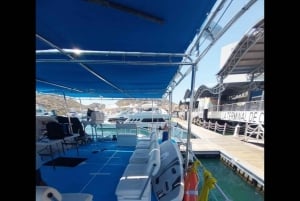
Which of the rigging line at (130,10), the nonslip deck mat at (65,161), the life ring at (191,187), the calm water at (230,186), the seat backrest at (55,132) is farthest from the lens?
the calm water at (230,186)

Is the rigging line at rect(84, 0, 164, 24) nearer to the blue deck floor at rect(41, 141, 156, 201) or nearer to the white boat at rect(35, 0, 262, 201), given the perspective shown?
the white boat at rect(35, 0, 262, 201)

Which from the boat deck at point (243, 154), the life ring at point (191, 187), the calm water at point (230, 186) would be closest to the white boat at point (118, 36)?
the life ring at point (191, 187)

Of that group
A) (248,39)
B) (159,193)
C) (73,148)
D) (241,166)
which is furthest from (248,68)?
(159,193)

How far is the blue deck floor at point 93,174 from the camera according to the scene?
11.8 feet

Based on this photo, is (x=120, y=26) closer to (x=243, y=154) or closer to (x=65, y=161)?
(x=65, y=161)

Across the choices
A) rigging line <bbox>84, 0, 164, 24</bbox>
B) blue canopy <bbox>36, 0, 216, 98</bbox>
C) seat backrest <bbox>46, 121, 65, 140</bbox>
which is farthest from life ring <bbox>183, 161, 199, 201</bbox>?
seat backrest <bbox>46, 121, 65, 140</bbox>

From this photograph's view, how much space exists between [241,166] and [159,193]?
5.79 meters

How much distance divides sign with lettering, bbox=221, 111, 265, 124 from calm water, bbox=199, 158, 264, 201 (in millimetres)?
3591

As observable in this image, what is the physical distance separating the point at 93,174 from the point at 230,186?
5117 mm

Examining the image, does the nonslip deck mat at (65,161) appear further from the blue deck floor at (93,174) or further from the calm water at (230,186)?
the calm water at (230,186)

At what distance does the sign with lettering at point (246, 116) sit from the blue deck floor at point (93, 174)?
8230mm

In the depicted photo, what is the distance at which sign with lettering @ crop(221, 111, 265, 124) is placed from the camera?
12250 millimetres

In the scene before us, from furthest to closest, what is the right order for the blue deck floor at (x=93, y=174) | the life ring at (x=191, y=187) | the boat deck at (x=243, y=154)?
the boat deck at (x=243, y=154) → the blue deck floor at (x=93, y=174) → the life ring at (x=191, y=187)
